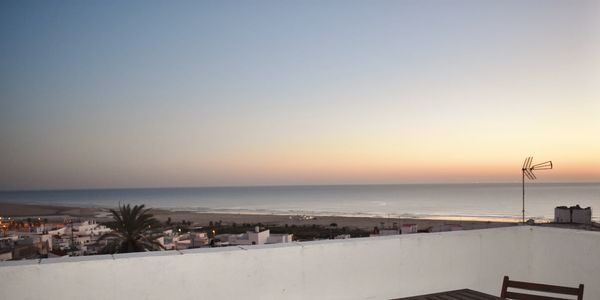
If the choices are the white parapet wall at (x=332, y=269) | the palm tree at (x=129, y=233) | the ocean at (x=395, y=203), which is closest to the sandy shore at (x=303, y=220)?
the ocean at (x=395, y=203)

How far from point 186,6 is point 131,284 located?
8.26 metres

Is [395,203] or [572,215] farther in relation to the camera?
[395,203]

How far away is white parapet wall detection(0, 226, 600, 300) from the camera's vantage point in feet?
7.98

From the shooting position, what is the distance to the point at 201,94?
60.8 ft

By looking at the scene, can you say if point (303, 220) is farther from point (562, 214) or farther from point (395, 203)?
point (562, 214)

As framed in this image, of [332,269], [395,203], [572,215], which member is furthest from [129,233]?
[395,203]

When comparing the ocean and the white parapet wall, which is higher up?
the white parapet wall

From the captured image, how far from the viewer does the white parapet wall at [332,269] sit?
7.98 ft

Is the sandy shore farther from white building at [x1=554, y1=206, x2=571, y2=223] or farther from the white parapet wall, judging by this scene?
the white parapet wall

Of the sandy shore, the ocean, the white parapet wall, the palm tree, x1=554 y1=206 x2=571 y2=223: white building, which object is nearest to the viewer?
the white parapet wall

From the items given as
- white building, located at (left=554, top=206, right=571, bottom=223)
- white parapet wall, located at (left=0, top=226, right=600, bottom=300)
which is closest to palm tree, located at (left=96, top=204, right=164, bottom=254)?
white building, located at (left=554, top=206, right=571, bottom=223)

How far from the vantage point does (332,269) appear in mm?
3061

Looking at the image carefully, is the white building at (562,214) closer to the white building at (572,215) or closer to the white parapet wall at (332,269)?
the white building at (572,215)

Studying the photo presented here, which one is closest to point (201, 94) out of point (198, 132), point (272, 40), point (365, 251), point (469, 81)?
point (272, 40)
